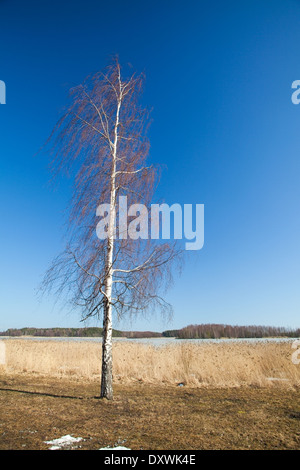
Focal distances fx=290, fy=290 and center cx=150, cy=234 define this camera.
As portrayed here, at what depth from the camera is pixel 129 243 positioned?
848 centimetres

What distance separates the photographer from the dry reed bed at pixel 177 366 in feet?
36.8

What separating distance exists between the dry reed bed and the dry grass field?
0.15ft

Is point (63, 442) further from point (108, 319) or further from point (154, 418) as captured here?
point (108, 319)

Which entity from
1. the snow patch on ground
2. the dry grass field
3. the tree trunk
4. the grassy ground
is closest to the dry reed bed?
the dry grass field

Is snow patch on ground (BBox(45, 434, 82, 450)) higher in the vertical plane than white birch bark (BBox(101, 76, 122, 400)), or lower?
lower

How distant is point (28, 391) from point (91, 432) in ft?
15.3

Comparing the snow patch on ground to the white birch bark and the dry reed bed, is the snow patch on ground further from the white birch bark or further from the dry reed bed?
the dry reed bed

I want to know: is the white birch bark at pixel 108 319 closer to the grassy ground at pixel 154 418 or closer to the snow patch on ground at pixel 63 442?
the grassy ground at pixel 154 418

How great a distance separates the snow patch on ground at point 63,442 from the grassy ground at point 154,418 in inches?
4.0

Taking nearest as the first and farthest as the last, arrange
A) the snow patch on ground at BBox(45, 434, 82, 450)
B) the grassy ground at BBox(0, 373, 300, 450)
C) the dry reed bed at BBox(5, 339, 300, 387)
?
the snow patch on ground at BBox(45, 434, 82, 450), the grassy ground at BBox(0, 373, 300, 450), the dry reed bed at BBox(5, 339, 300, 387)

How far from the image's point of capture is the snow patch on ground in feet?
13.8

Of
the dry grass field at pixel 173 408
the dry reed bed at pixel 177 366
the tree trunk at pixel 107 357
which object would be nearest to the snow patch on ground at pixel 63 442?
the dry grass field at pixel 173 408

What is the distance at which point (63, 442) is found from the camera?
4.38 meters

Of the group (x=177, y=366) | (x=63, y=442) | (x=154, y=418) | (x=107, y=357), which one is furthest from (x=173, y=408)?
(x=177, y=366)
